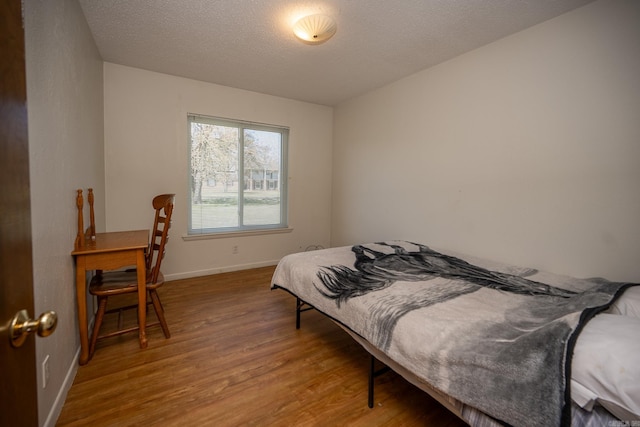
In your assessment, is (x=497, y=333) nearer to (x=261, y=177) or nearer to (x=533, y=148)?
(x=533, y=148)

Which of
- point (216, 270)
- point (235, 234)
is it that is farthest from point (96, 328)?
point (235, 234)

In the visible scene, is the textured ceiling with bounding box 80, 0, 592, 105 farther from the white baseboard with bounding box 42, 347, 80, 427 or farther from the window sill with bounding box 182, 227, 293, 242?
the white baseboard with bounding box 42, 347, 80, 427

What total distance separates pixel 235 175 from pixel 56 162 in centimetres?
238

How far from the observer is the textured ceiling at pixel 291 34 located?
2.02 m

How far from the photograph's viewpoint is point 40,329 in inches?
23.8

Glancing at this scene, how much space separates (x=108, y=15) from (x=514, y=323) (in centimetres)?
343

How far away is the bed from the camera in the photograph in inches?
36.3

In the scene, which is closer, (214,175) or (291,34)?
(291,34)

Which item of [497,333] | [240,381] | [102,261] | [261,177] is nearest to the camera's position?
[497,333]

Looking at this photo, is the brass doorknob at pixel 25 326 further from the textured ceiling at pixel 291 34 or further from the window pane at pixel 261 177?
the window pane at pixel 261 177

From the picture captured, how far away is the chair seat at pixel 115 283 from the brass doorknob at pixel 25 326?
155 cm

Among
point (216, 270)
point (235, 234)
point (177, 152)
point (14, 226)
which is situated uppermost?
point (177, 152)

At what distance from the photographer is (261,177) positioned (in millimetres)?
4102

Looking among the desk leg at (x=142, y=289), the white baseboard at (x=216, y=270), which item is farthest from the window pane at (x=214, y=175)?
the desk leg at (x=142, y=289)
